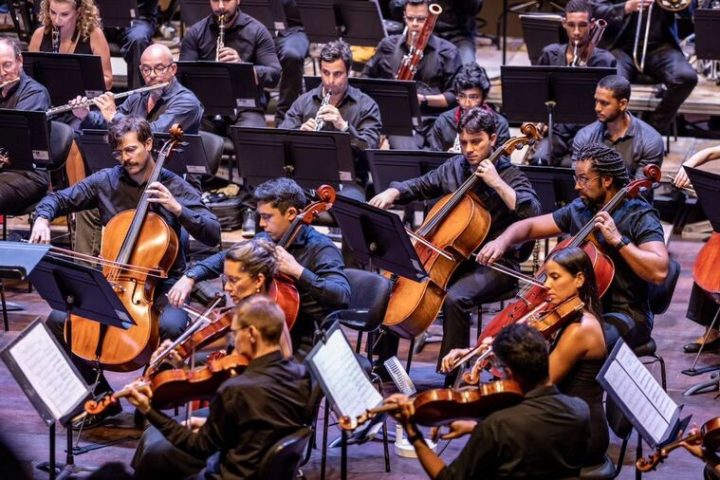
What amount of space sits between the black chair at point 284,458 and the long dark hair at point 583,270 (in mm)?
1315

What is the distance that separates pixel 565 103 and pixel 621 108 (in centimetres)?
74

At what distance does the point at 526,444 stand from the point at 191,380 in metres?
1.26

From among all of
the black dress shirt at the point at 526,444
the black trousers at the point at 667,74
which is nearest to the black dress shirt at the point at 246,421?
the black dress shirt at the point at 526,444

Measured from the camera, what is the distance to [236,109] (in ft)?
27.6

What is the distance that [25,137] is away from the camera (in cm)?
726

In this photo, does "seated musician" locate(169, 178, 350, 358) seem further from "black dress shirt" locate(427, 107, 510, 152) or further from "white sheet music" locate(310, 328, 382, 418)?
"black dress shirt" locate(427, 107, 510, 152)

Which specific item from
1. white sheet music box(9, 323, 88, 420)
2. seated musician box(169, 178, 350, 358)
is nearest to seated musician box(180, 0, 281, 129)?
seated musician box(169, 178, 350, 358)

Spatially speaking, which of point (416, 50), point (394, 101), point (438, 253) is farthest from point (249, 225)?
point (438, 253)

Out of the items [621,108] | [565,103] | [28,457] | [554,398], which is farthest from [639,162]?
[28,457]

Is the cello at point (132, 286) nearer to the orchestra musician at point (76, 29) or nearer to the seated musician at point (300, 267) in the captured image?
the seated musician at point (300, 267)

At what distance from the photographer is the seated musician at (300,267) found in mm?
5641

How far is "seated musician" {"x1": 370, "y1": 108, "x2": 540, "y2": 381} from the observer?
6410 mm

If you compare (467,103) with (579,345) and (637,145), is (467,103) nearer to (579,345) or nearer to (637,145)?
(637,145)

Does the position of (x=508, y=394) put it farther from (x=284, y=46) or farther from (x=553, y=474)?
(x=284, y=46)
